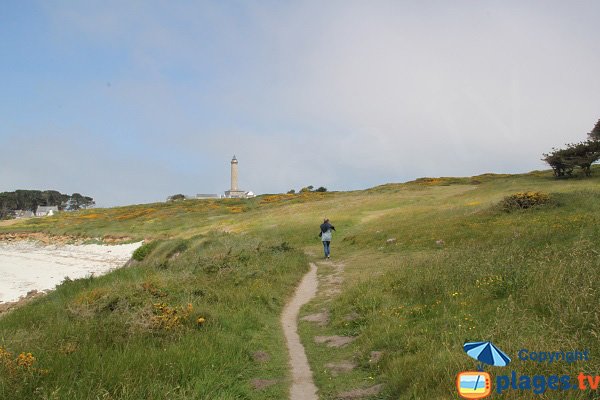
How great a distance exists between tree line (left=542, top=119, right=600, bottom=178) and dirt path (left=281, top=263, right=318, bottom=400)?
129ft

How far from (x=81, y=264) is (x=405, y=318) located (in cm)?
4128

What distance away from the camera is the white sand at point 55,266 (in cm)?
3050

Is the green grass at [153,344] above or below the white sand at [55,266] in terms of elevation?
above

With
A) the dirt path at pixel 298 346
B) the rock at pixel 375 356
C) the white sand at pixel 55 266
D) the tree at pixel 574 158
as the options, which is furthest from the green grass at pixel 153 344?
the tree at pixel 574 158

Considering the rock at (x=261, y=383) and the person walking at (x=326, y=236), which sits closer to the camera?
the rock at (x=261, y=383)

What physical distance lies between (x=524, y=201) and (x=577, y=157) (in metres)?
22.0

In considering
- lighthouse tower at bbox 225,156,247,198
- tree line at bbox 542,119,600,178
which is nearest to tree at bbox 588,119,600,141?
tree line at bbox 542,119,600,178

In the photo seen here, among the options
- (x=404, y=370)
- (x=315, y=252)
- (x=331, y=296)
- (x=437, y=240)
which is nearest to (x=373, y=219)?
(x=315, y=252)

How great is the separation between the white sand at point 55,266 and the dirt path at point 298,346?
61.4 feet

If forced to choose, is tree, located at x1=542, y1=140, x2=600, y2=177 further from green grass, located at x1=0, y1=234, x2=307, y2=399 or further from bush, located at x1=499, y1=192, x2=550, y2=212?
green grass, located at x1=0, y1=234, x2=307, y2=399

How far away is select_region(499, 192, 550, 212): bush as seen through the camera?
28.3 metres

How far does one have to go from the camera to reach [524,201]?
28.7 meters

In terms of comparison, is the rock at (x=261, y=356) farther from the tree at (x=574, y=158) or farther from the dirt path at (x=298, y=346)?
the tree at (x=574, y=158)

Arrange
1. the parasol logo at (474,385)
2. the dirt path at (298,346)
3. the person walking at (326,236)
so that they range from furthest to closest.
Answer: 1. the person walking at (326,236)
2. the dirt path at (298,346)
3. the parasol logo at (474,385)
